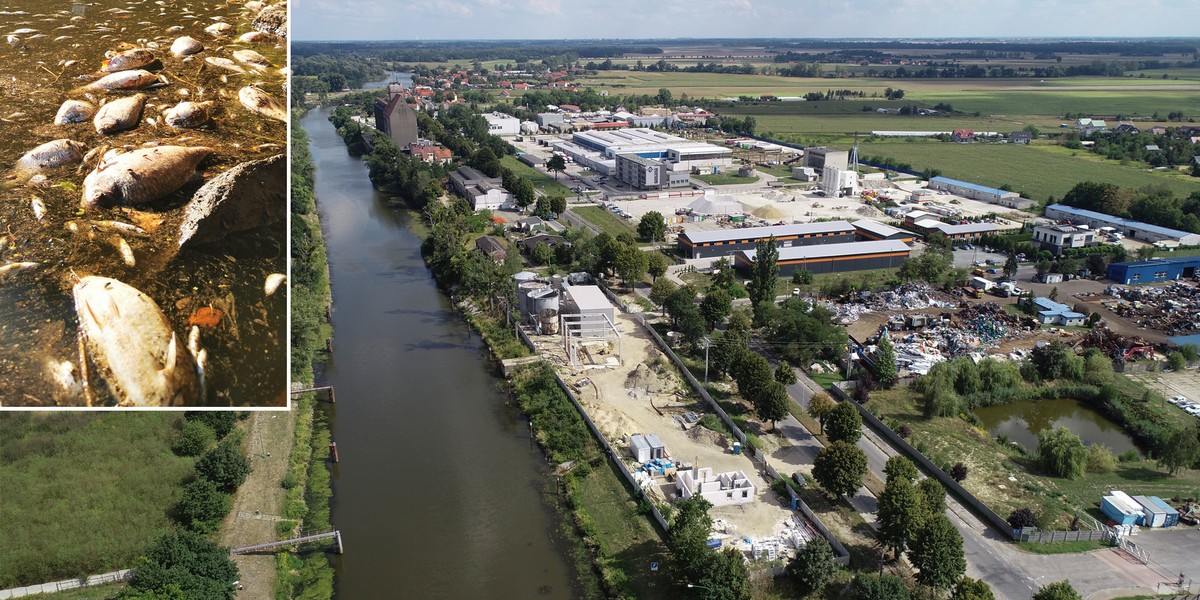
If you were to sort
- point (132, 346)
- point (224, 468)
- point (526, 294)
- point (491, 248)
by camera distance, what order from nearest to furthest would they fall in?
point (132, 346) < point (224, 468) < point (526, 294) < point (491, 248)

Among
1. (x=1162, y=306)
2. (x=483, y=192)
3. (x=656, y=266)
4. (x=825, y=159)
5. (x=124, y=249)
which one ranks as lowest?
(x=1162, y=306)

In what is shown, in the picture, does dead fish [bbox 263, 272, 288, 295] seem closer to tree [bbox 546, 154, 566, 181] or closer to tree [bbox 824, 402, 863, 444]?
tree [bbox 824, 402, 863, 444]

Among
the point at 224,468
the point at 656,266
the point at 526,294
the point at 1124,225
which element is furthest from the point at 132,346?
the point at 1124,225

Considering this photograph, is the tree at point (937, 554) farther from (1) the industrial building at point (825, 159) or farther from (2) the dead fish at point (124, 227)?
(1) the industrial building at point (825, 159)

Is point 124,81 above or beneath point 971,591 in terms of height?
above

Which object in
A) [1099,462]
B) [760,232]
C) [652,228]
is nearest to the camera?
[1099,462]

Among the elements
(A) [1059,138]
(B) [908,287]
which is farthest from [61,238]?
(A) [1059,138]

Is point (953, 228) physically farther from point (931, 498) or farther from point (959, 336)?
point (931, 498)
